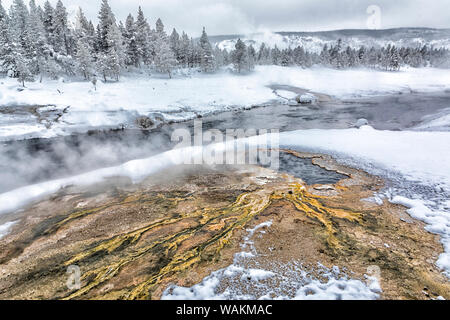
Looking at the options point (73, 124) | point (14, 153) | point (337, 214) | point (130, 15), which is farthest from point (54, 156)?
point (130, 15)

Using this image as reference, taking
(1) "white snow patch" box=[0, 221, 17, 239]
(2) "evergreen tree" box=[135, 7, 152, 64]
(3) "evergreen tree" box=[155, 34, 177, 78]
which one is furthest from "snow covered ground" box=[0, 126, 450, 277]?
(2) "evergreen tree" box=[135, 7, 152, 64]

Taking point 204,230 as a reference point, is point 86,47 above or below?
above

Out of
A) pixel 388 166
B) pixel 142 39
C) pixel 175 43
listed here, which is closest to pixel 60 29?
pixel 142 39

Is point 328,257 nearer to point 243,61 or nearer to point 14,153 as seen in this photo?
point 14,153

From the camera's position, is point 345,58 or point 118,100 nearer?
point 118,100

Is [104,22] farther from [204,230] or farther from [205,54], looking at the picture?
[204,230]

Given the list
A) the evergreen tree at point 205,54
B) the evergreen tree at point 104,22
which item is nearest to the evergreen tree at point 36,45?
the evergreen tree at point 104,22

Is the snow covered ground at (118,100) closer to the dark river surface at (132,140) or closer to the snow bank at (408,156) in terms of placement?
the dark river surface at (132,140)
